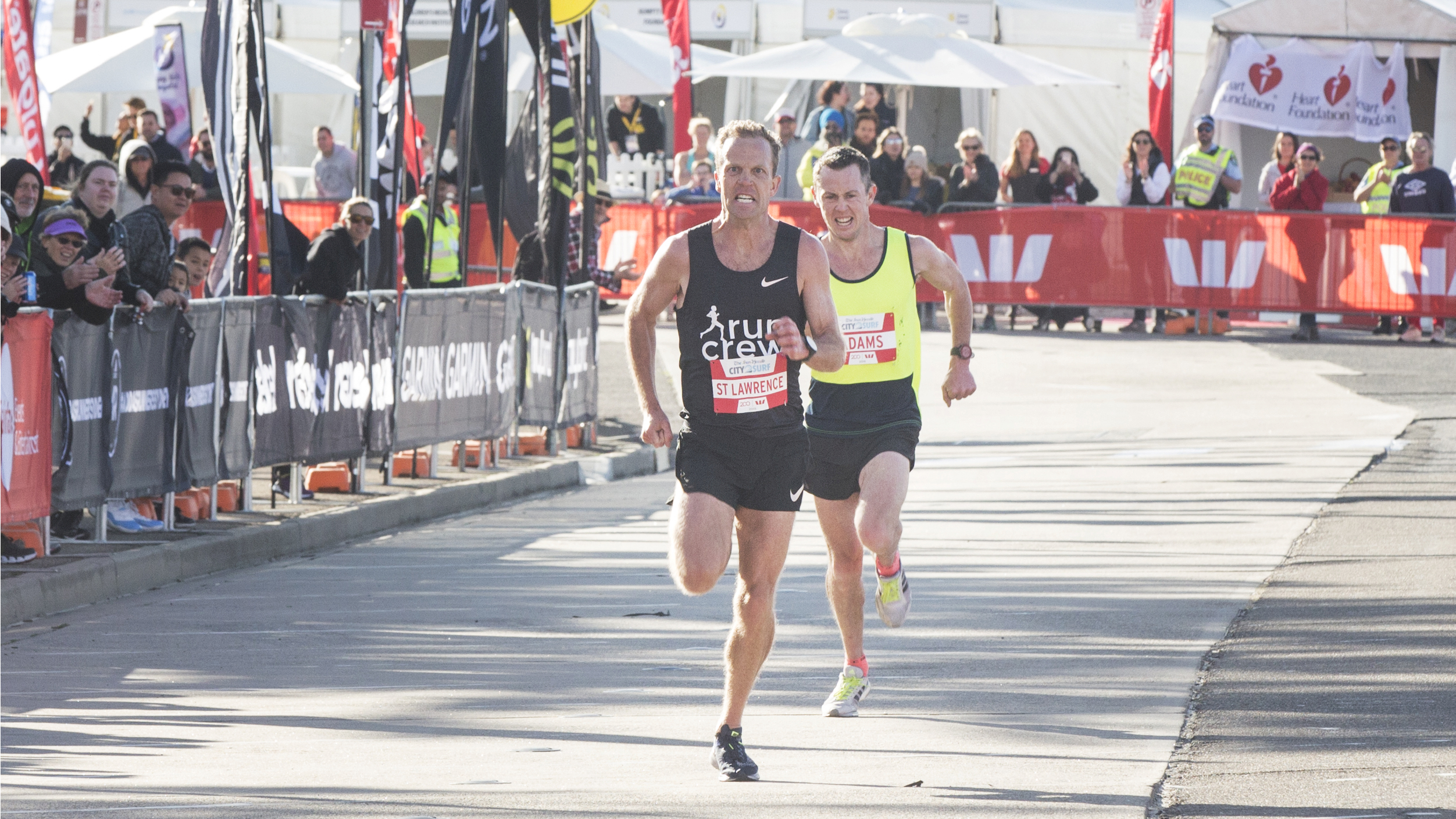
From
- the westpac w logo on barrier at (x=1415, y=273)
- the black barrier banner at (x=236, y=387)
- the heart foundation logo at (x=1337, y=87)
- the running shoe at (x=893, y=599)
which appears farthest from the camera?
the heart foundation logo at (x=1337, y=87)

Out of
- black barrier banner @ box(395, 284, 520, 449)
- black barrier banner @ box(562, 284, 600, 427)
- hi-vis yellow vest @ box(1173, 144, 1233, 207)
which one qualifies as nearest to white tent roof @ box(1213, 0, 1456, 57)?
hi-vis yellow vest @ box(1173, 144, 1233, 207)

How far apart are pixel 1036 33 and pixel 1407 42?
5.10 metres

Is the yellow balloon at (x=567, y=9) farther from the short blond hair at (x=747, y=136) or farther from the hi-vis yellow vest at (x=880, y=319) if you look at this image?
the short blond hair at (x=747, y=136)

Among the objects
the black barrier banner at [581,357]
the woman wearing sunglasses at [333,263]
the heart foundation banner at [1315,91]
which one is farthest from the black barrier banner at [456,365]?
the heart foundation banner at [1315,91]

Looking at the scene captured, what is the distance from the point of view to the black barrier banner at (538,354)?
52.4 feet

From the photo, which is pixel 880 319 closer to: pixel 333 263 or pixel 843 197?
pixel 843 197

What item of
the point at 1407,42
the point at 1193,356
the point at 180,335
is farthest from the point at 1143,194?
the point at 180,335

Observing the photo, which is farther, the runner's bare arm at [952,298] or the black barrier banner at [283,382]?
the black barrier banner at [283,382]

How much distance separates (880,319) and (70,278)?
4.60 meters

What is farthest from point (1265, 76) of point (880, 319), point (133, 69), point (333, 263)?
point (880, 319)

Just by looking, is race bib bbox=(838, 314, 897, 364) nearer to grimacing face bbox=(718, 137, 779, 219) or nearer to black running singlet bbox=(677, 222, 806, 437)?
black running singlet bbox=(677, 222, 806, 437)

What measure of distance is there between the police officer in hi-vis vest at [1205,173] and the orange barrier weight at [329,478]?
13.4 meters

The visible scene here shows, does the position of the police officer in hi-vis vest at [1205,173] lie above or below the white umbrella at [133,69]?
below

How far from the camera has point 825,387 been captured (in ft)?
26.8
